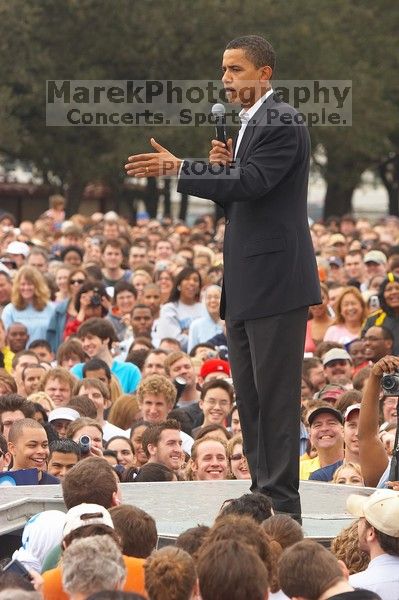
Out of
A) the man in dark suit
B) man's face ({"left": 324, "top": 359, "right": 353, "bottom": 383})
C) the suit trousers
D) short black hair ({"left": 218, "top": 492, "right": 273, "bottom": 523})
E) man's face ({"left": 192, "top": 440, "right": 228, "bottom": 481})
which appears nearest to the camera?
short black hair ({"left": 218, "top": 492, "right": 273, "bottom": 523})

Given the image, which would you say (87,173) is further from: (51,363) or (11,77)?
(51,363)

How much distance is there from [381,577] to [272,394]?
141 cm

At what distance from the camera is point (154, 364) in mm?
13617

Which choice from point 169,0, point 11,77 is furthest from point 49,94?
point 169,0

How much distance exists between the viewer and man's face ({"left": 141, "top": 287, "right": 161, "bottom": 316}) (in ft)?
55.8

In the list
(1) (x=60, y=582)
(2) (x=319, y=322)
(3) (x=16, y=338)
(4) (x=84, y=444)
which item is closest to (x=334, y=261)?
(2) (x=319, y=322)

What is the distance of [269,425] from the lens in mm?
7871

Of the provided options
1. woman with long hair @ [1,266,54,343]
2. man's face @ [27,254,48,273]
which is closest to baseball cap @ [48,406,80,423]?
woman with long hair @ [1,266,54,343]

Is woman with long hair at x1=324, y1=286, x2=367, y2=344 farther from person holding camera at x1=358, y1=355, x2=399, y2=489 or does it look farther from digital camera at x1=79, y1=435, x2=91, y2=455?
person holding camera at x1=358, y1=355, x2=399, y2=489

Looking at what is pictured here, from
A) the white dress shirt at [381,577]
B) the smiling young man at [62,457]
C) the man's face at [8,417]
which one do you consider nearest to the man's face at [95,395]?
the man's face at [8,417]

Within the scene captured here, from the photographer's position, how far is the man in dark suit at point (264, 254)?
7.47 metres

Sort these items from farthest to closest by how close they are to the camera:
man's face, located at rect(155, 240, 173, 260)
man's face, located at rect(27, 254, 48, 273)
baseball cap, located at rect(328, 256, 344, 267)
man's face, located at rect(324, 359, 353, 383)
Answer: man's face, located at rect(155, 240, 173, 260), baseball cap, located at rect(328, 256, 344, 267), man's face, located at rect(27, 254, 48, 273), man's face, located at rect(324, 359, 353, 383)

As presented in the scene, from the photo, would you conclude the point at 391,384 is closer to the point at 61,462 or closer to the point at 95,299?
the point at 61,462

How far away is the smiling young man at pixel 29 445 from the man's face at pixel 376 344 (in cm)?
478
